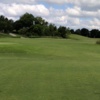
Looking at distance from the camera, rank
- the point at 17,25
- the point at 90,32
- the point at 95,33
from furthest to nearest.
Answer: the point at 17,25 < the point at 90,32 < the point at 95,33

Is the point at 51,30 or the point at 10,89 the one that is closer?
the point at 10,89

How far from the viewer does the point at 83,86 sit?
10078 millimetres

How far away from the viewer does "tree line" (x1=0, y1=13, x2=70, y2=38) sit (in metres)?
114

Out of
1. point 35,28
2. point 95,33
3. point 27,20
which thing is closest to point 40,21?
point 27,20

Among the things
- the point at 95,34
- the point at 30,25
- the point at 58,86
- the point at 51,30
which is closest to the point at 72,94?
the point at 58,86

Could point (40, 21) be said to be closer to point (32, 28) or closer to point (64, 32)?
point (32, 28)

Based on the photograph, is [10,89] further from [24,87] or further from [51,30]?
[51,30]

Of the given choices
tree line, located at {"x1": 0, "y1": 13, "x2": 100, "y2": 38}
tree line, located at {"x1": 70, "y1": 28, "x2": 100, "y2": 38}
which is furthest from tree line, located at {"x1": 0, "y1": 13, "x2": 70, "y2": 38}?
tree line, located at {"x1": 70, "y1": 28, "x2": 100, "y2": 38}

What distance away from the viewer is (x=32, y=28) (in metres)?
132

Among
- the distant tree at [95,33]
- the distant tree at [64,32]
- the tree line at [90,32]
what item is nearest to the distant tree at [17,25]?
the tree line at [90,32]

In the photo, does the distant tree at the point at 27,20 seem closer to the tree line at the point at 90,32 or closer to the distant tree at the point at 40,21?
the distant tree at the point at 40,21

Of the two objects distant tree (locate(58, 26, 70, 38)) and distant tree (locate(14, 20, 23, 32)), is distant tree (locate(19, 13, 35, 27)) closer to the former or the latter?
distant tree (locate(14, 20, 23, 32))

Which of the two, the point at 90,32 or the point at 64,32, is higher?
the point at 64,32

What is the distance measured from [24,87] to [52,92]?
1134 millimetres
